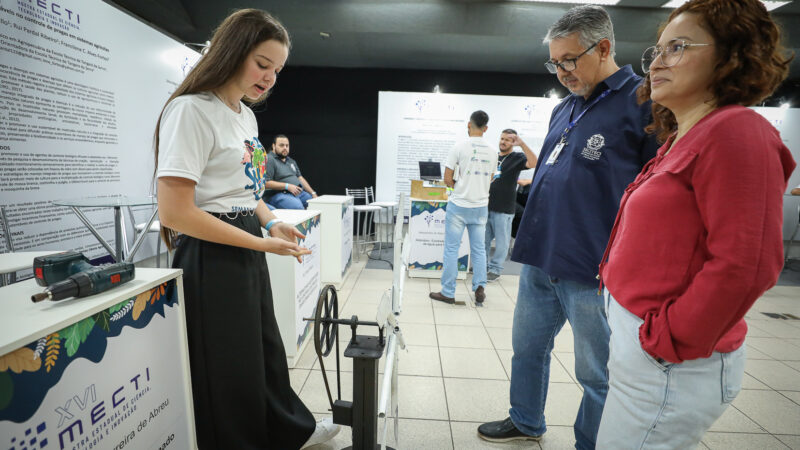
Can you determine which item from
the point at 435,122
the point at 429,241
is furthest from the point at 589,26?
the point at 435,122

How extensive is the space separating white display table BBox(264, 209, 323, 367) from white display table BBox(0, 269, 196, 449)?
909 mm

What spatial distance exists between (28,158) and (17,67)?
1.79ft

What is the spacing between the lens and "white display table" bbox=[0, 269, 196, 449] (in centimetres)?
67

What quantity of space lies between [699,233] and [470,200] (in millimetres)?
2525

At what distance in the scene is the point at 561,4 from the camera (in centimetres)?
446

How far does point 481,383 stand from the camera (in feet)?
6.72

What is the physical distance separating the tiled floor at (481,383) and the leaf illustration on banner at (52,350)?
962 mm

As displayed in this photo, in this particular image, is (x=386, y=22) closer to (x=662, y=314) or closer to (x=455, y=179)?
(x=455, y=179)

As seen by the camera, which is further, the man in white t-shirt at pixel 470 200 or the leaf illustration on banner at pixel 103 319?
the man in white t-shirt at pixel 470 200

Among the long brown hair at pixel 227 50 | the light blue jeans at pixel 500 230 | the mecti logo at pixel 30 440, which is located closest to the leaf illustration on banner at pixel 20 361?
the mecti logo at pixel 30 440

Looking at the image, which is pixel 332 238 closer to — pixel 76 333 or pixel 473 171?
pixel 473 171

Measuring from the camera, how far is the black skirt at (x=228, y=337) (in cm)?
105

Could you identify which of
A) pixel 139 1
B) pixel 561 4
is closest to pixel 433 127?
pixel 561 4

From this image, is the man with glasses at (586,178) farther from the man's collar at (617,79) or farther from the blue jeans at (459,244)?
the blue jeans at (459,244)
